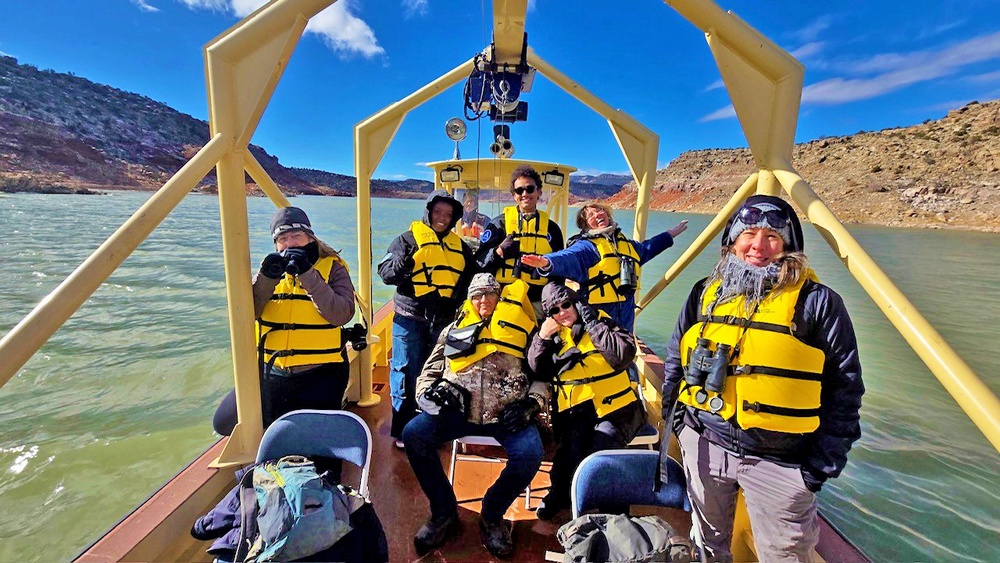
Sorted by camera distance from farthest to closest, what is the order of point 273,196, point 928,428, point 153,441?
point 928,428 < point 153,441 < point 273,196

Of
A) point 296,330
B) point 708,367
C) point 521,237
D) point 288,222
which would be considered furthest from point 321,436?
point 521,237

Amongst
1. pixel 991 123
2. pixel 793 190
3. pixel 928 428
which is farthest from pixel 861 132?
pixel 793 190

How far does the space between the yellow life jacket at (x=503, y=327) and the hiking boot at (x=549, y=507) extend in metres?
0.76

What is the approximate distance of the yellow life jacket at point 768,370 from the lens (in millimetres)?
1433

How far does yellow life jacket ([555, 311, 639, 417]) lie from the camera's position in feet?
7.39

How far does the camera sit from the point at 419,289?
9.31 feet

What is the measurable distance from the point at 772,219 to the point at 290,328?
209 centimetres

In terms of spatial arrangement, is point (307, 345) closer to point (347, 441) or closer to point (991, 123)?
point (347, 441)

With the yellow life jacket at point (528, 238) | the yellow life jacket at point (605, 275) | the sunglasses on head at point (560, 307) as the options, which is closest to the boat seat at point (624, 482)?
the sunglasses on head at point (560, 307)

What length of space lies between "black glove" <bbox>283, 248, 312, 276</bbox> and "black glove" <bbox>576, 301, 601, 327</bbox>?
133 cm

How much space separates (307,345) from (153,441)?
4590mm

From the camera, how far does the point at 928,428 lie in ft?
19.6

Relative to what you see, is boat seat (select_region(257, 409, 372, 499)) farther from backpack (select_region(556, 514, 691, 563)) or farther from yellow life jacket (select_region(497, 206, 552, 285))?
yellow life jacket (select_region(497, 206, 552, 285))

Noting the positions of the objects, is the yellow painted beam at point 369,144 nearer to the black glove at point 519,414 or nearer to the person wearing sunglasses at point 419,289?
the person wearing sunglasses at point 419,289
